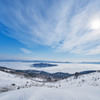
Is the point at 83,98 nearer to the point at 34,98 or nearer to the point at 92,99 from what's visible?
the point at 92,99

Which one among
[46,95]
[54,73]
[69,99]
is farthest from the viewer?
[54,73]

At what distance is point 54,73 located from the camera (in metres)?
100

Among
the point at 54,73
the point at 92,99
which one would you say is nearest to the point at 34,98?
the point at 92,99

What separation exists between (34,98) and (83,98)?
6.73 feet

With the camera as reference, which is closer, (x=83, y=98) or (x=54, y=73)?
(x=83, y=98)

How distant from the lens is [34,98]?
3100 mm

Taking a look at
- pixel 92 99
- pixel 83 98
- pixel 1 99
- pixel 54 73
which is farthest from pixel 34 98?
pixel 54 73

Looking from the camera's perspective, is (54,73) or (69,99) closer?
(69,99)

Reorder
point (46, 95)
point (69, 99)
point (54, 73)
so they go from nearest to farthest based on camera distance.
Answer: point (69, 99), point (46, 95), point (54, 73)

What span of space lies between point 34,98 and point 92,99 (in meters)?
2.40

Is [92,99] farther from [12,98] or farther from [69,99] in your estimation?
[12,98]

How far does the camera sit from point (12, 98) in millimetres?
3199

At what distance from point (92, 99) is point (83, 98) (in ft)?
1.16

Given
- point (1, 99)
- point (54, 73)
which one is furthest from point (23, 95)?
point (54, 73)
